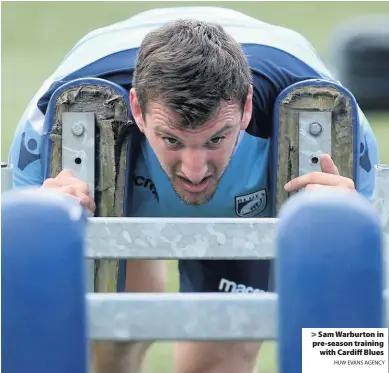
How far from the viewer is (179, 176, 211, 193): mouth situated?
2.17 metres

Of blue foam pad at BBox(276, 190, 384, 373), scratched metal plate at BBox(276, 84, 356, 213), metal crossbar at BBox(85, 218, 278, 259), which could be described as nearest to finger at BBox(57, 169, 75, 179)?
scratched metal plate at BBox(276, 84, 356, 213)

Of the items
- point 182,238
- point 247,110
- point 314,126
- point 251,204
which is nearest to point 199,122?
point 247,110

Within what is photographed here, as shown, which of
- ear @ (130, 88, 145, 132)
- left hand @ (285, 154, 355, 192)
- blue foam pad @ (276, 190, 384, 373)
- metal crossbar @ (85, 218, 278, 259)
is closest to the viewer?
Answer: blue foam pad @ (276, 190, 384, 373)

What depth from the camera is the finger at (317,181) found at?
211 cm

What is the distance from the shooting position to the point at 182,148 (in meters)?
2.14

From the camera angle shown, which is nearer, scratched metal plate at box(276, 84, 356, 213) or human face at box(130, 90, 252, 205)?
human face at box(130, 90, 252, 205)

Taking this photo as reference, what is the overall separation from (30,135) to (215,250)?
1.01m

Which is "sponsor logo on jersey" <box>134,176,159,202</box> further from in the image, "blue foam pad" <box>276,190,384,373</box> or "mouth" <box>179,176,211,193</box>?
"blue foam pad" <box>276,190,384,373</box>

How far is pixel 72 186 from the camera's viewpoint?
84.9 inches

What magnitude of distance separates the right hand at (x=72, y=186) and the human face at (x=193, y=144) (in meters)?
0.17

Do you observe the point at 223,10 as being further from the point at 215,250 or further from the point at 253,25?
the point at 215,250

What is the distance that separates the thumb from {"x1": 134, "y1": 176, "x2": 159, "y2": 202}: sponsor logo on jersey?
476mm

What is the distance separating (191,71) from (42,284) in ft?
3.23

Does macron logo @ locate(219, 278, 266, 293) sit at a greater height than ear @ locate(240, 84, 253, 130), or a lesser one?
lesser
